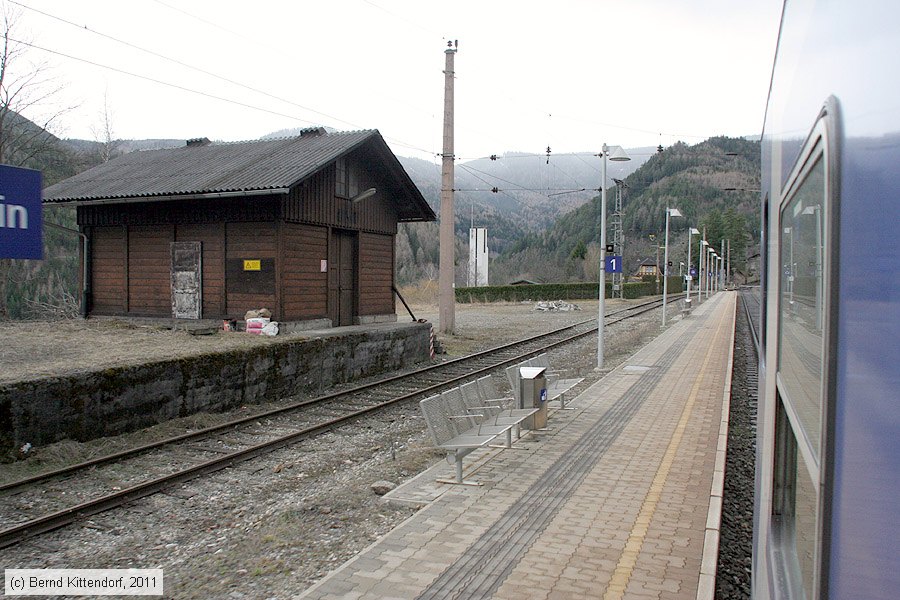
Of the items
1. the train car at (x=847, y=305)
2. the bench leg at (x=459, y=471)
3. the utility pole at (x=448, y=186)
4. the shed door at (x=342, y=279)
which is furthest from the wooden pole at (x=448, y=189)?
the train car at (x=847, y=305)

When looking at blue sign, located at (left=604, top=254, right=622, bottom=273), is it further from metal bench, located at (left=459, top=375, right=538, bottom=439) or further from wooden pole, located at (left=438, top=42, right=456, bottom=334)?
metal bench, located at (left=459, top=375, right=538, bottom=439)

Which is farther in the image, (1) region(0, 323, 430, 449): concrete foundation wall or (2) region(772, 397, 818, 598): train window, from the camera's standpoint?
(1) region(0, 323, 430, 449): concrete foundation wall

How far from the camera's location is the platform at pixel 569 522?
4738 mm

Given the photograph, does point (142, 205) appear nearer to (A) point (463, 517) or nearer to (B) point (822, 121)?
(A) point (463, 517)

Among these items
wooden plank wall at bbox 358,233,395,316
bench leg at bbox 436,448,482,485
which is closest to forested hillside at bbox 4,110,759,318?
wooden plank wall at bbox 358,233,395,316

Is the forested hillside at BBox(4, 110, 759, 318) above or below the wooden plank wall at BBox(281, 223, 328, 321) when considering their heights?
above

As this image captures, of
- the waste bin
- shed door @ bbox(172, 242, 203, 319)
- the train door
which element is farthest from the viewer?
shed door @ bbox(172, 242, 203, 319)

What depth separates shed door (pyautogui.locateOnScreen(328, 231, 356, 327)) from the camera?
58.7 ft

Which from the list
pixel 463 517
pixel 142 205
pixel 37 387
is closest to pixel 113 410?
pixel 37 387

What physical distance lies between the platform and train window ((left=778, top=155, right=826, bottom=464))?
2.99 meters

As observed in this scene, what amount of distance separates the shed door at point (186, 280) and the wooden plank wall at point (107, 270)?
187 centimetres

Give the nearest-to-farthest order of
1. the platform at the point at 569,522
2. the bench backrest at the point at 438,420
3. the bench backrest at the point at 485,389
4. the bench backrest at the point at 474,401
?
the platform at the point at 569,522, the bench backrest at the point at 438,420, the bench backrest at the point at 474,401, the bench backrest at the point at 485,389

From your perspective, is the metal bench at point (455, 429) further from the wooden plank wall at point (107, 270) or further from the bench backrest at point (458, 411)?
the wooden plank wall at point (107, 270)

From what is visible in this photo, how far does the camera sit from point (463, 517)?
605cm
